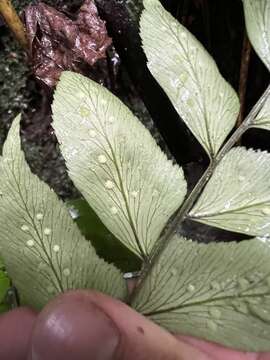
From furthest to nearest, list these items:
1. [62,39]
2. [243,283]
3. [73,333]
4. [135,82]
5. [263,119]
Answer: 1. [135,82]
2. [62,39]
3. [263,119]
4. [243,283]
5. [73,333]

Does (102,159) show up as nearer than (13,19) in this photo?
Yes

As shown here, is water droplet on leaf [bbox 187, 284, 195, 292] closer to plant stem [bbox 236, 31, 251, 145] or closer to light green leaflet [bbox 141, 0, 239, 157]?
light green leaflet [bbox 141, 0, 239, 157]

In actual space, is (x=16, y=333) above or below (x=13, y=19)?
below

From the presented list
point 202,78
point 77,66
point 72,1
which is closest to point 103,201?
point 202,78

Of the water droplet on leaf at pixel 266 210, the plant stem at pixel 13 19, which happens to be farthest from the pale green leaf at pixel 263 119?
the plant stem at pixel 13 19

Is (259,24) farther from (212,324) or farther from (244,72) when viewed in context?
(212,324)

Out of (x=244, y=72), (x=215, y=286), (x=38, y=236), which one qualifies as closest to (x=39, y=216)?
(x=38, y=236)

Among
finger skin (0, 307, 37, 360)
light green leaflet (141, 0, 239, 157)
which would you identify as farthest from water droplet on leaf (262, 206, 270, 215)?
finger skin (0, 307, 37, 360)
